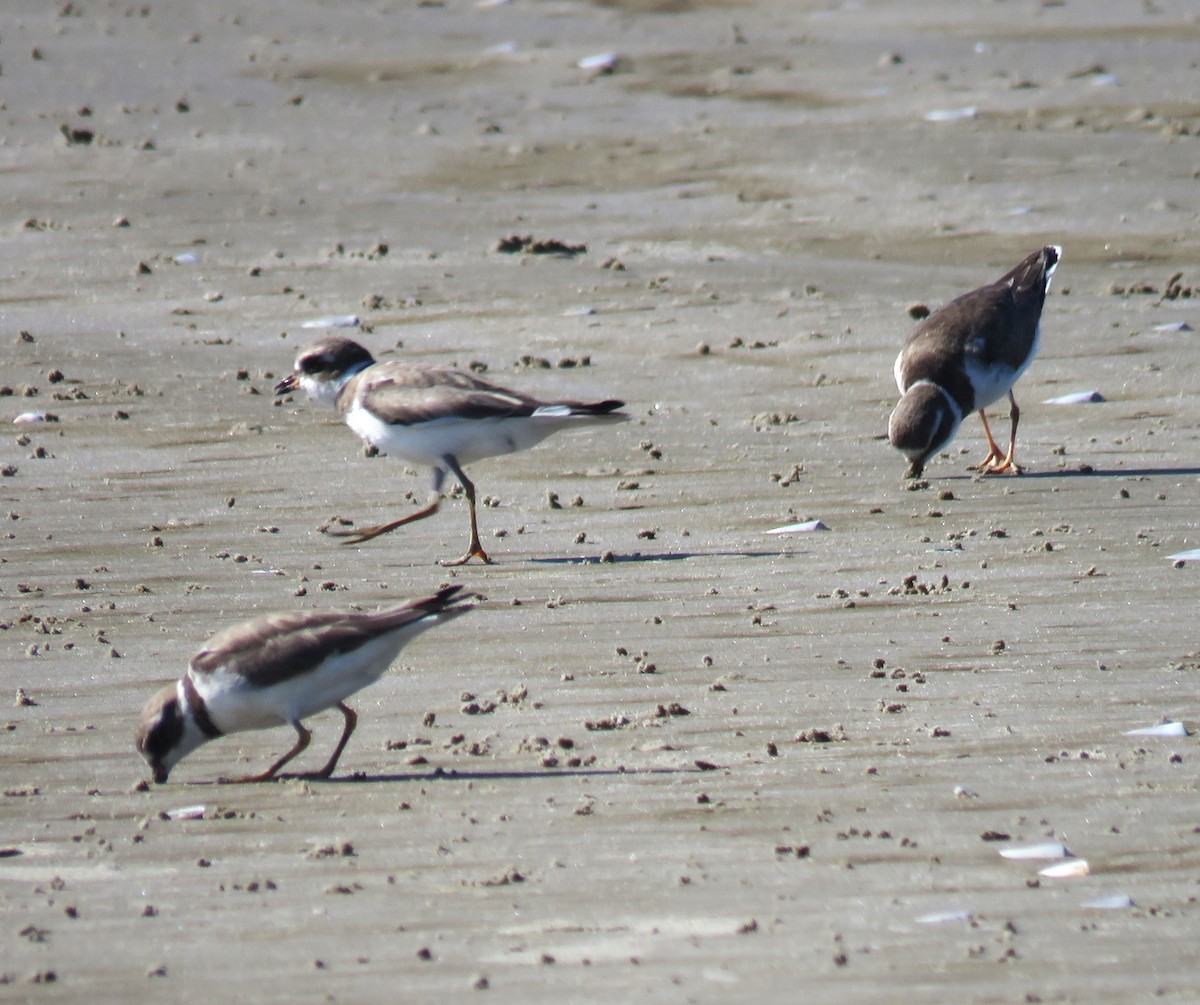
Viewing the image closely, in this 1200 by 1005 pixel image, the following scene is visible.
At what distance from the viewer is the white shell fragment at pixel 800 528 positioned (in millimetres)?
7336

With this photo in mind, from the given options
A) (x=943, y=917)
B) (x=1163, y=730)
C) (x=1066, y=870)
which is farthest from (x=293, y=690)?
(x=1163, y=730)

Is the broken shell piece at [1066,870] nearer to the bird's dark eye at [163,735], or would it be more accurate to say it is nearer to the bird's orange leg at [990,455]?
the bird's dark eye at [163,735]

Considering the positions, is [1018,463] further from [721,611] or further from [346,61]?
[346,61]

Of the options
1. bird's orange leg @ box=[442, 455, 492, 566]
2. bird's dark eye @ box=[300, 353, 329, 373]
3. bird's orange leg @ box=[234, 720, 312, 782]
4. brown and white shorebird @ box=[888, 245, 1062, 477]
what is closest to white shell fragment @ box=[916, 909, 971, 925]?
bird's orange leg @ box=[234, 720, 312, 782]

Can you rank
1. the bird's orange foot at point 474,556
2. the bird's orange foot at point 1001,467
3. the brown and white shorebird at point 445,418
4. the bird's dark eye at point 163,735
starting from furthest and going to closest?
1. the bird's orange foot at point 1001,467
2. the brown and white shorebird at point 445,418
3. the bird's orange foot at point 474,556
4. the bird's dark eye at point 163,735

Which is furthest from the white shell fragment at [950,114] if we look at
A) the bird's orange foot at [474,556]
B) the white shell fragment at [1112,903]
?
the white shell fragment at [1112,903]

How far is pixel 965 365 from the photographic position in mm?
8305

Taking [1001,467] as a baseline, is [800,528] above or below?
above

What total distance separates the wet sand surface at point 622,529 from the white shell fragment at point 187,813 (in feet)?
0.09

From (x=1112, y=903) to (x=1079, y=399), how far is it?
208 inches

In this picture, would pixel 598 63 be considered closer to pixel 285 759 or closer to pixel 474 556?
pixel 474 556

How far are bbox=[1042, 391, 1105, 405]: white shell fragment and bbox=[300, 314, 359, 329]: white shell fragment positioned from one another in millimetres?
3344

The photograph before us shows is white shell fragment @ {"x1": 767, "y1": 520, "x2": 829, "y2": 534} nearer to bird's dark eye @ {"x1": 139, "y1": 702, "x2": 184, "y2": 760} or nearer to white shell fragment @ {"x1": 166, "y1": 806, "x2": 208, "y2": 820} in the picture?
bird's dark eye @ {"x1": 139, "y1": 702, "x2": 184, "y2": 760}

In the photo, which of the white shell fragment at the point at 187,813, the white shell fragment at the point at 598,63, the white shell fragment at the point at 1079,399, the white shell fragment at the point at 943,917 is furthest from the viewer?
the white shell fragment at the point at 598,63
